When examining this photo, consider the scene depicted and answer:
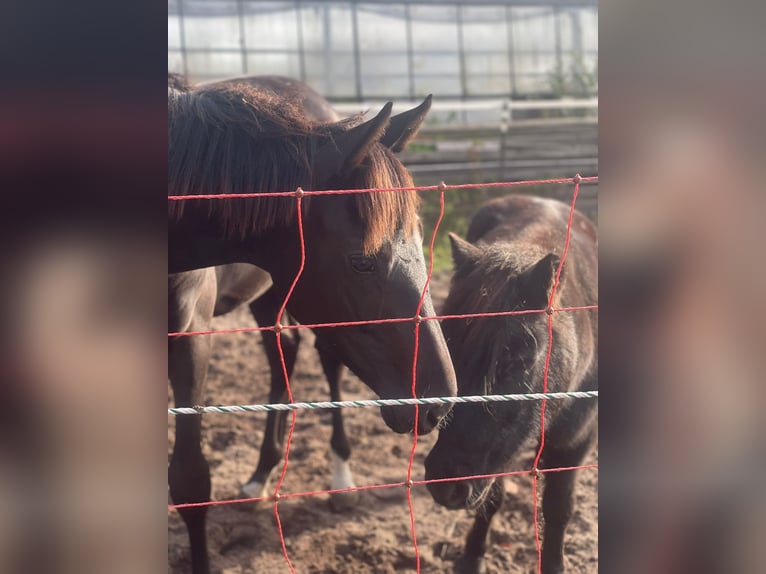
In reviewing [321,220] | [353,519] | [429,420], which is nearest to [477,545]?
[353,519]

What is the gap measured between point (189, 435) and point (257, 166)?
119 cm

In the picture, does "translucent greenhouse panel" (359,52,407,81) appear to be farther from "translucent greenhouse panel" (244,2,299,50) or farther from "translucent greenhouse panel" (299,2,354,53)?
"translucent greenhouse panel" (244,2,299,50)

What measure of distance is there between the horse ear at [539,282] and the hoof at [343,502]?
159cm

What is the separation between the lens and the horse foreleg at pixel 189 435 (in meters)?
2.64

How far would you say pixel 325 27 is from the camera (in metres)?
13.4

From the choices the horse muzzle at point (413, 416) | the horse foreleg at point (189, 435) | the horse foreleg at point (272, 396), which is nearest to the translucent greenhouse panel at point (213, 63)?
the horse foreleg at point (272, 396)

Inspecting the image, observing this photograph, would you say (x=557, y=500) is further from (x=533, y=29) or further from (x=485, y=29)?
(x=533, y=29)

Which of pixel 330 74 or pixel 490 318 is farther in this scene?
pixel 330 74

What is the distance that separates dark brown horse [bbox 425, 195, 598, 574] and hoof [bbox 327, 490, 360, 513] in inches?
26.1

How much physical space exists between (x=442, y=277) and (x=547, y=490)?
437 centimetres
